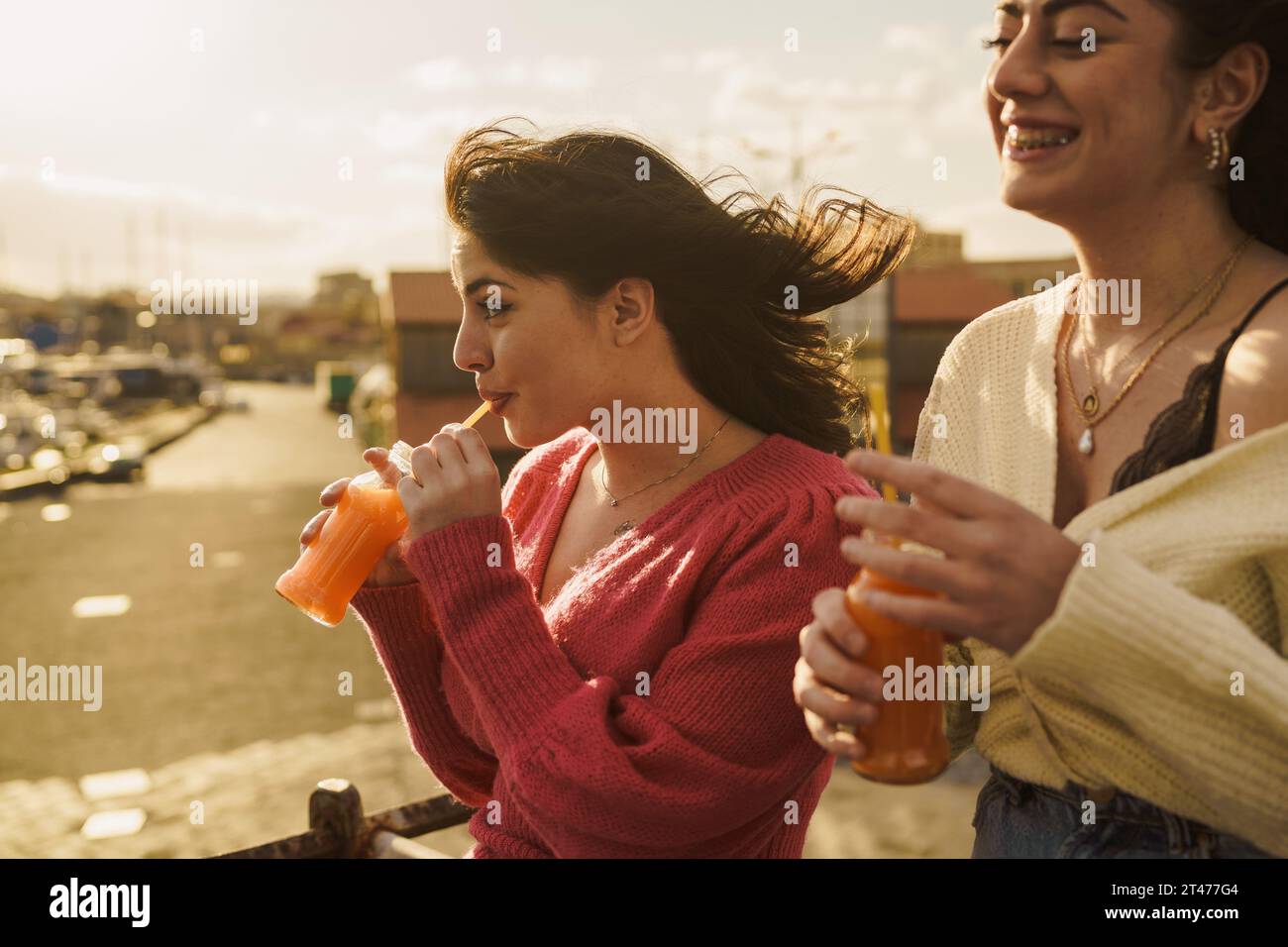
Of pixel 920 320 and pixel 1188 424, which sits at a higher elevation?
pixel 920 320

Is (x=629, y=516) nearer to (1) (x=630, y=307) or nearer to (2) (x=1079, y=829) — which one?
(1) (x=630, y=307)

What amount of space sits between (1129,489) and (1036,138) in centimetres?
44

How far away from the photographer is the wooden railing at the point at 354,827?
8.11 feet

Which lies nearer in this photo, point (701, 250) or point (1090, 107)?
point (1090, 107)

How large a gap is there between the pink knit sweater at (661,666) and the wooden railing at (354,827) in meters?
0.58

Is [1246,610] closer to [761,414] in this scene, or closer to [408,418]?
[761,414]

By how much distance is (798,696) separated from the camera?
1372 millimetres

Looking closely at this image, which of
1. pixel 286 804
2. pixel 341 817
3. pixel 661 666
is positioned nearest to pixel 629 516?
pixel 661 666

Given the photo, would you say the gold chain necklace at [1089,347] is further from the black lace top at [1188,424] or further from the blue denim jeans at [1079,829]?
the blue denim jeans at [1079,829]

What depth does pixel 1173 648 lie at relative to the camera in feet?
3.92

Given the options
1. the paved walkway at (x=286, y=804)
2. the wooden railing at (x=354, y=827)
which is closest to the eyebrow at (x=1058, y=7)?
the wooden railing at (x=354, y=827)

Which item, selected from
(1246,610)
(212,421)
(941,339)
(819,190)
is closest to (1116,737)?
(1246,610)

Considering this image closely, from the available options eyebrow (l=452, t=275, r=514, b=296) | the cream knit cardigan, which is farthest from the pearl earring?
eyebrow (l=452, t=275, r=514, b=296)

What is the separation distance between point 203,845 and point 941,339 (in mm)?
13525
